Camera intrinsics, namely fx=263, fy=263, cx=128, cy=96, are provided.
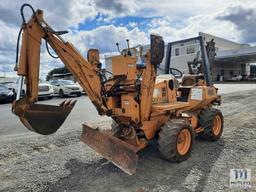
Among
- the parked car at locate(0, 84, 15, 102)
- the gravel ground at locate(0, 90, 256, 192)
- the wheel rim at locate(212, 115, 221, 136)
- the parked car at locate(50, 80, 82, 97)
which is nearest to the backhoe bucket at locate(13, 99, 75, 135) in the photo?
the gravel ground at locate(0, 90, 256, 192)

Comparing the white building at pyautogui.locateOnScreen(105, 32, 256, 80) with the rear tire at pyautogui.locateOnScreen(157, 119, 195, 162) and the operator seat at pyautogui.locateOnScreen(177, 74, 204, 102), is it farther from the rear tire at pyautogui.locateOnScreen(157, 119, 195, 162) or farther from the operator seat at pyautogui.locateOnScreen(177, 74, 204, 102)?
the rear tire at pyautogui.locateOnScreen(157, 119, 195, 162)

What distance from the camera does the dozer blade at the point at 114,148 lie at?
447 cm

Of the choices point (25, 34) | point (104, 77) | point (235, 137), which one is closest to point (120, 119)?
point (104, 77)

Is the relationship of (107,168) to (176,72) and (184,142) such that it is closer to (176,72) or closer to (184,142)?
(184,142)

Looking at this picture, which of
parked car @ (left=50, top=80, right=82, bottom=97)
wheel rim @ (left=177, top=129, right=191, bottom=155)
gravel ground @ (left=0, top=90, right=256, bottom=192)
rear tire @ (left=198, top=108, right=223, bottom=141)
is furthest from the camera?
parked car @ (left=50, top=80, right=82, bottom=97)

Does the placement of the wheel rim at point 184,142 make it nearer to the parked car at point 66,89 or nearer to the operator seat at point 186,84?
the operator seat at point 186,84

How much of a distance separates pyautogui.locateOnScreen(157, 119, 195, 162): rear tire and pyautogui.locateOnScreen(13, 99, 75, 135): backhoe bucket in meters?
1.84

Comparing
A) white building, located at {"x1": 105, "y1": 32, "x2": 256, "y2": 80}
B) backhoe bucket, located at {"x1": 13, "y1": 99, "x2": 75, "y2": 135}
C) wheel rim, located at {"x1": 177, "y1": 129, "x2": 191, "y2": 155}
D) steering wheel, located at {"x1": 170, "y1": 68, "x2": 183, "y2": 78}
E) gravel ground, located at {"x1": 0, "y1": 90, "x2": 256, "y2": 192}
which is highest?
white building, located at {"x1": 105, "y1": 32, "x2": 256, "y2": 80}

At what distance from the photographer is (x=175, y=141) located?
16.1 ft

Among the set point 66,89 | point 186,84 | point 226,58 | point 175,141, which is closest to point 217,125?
point 186,84

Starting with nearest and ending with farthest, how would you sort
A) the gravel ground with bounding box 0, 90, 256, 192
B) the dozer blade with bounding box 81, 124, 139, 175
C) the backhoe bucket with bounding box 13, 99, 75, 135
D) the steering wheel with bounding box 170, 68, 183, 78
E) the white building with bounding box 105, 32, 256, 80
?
1. the backhoe bucket with bounding box 13, 99, 75, 135
2. the gravel ground with bounding box 0, 90, 256, 192
3. the dozer blade with bounding box 81, 124, 139, 175
4. the steering wheel with bounding box 170, 68, 183, 78
5. the white building with bounding box 105, 32, 256, 80

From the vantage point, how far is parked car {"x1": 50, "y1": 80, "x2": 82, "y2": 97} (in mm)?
21391

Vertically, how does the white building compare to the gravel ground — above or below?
above

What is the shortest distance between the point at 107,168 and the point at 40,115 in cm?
161
